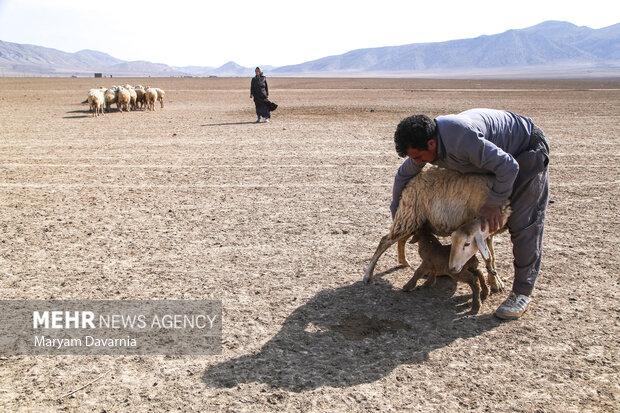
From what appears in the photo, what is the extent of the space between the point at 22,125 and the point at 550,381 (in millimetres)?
17214

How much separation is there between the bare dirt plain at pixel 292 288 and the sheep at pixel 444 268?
0.13 m

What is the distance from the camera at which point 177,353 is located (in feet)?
12.7

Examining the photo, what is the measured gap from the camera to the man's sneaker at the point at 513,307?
4301 mm

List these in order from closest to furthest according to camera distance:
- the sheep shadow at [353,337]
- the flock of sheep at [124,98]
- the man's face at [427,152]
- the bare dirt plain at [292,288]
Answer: the bare dirt plain at [292,288], the sheep shadow at [353,337], the man's face at [427,152], the flock of sheep at [124,98]

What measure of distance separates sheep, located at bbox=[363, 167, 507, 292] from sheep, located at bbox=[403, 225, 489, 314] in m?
0.10

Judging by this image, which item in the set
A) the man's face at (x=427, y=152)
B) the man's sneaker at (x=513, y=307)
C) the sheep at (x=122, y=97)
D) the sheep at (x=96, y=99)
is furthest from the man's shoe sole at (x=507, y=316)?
the sheep at (x=122, y=97)

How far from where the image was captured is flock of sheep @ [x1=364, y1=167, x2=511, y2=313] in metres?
4.21

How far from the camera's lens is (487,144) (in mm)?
3707

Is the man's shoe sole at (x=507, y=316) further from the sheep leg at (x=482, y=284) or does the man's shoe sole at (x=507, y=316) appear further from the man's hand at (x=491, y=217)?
the man's hand at (x=491, y=217)

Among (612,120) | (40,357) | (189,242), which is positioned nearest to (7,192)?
(189,242)

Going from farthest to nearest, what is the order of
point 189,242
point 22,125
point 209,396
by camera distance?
1. point 22,125
2. point 189,242
3. point 209,396

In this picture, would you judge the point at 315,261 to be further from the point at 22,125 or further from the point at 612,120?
the point at 612,120

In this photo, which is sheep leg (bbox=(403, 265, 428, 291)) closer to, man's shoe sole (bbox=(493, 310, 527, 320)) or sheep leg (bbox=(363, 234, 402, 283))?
sheep leg (bbox=(363, 234, 402, 283))

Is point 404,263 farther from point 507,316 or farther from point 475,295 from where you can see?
point 507,316
